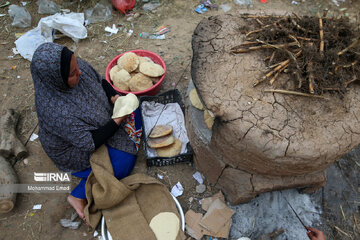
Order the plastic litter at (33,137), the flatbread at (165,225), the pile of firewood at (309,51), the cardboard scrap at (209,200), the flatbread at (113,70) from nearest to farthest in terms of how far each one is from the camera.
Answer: the pile of firewood at (309,51)
the flatbread at (165,225)
the cardboard scrap at (209,200)
the plastic litter at (33,137)
the flatbread at (113,70)

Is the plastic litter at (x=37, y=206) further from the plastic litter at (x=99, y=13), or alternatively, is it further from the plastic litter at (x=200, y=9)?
the plastic litter at (x=200, y=9)

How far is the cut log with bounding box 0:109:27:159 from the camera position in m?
2.79

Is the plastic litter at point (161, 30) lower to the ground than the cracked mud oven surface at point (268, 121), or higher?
lower

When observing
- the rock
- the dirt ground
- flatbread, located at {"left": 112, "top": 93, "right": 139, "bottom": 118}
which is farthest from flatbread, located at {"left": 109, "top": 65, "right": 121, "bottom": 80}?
the rock

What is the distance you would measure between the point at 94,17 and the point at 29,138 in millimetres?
2496

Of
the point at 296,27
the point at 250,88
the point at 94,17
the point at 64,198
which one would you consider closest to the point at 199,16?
the point at 94,17

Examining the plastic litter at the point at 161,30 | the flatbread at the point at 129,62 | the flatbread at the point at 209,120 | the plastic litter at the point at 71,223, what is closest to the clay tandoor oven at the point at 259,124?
the flatbread at the point at 209,120

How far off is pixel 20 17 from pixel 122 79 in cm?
266

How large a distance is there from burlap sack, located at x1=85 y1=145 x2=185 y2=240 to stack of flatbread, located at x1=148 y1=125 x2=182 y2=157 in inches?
13.8

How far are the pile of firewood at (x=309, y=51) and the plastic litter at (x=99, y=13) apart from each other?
310 centimetres

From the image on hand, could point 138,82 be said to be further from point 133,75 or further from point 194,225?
point 194,225

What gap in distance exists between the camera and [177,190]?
107 inches

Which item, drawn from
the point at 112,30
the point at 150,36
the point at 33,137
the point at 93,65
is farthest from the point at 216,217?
the point at 112,30

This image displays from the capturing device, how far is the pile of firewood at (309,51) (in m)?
1.87
